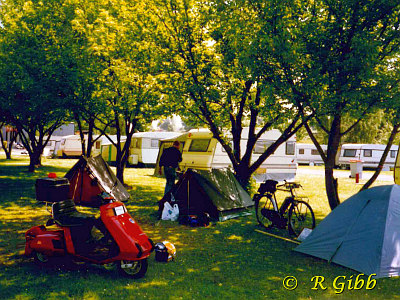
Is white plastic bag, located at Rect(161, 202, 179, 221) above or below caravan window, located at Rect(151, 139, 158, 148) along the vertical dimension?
below

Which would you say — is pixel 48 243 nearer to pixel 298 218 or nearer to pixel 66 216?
pixel 66 216

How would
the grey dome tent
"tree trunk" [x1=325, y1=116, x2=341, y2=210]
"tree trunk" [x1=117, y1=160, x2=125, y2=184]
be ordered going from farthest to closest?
"tree trunk" [x1=117, y1=160, x2=125, y2=184], "tree trunk" [x1=325, y1=116, x2=341, y2=210], the grey dome tent

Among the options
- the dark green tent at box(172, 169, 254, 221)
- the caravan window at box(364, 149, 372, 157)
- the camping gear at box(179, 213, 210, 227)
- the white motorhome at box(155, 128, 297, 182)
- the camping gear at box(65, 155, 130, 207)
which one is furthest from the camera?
the caravan window at box(364, 149, 372, 157)

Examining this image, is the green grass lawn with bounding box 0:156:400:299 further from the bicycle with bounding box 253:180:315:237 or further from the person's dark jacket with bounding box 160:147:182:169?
the person's dark jacket with bounding box 160:147:182:169

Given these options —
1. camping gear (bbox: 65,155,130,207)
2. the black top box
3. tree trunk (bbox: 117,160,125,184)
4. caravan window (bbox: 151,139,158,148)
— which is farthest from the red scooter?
caravan window (bbox: 151,139,158,148)

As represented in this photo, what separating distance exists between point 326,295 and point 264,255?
1.80m

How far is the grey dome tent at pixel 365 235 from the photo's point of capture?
17.6 feet

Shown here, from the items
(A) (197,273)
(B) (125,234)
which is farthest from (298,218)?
(B) (125,234)

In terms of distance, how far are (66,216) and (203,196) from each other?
4380 millimetres

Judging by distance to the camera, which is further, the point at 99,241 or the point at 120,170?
the point at 120,170

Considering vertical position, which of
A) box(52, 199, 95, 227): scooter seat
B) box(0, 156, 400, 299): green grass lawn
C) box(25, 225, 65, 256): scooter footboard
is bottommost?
box(0, 156, 400, 299): green grass lawn

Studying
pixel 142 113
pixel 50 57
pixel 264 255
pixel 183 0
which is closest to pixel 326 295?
pixel 264 255

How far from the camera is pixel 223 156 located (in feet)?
55.8

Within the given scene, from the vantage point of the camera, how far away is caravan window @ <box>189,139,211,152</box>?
1725 centimetres
